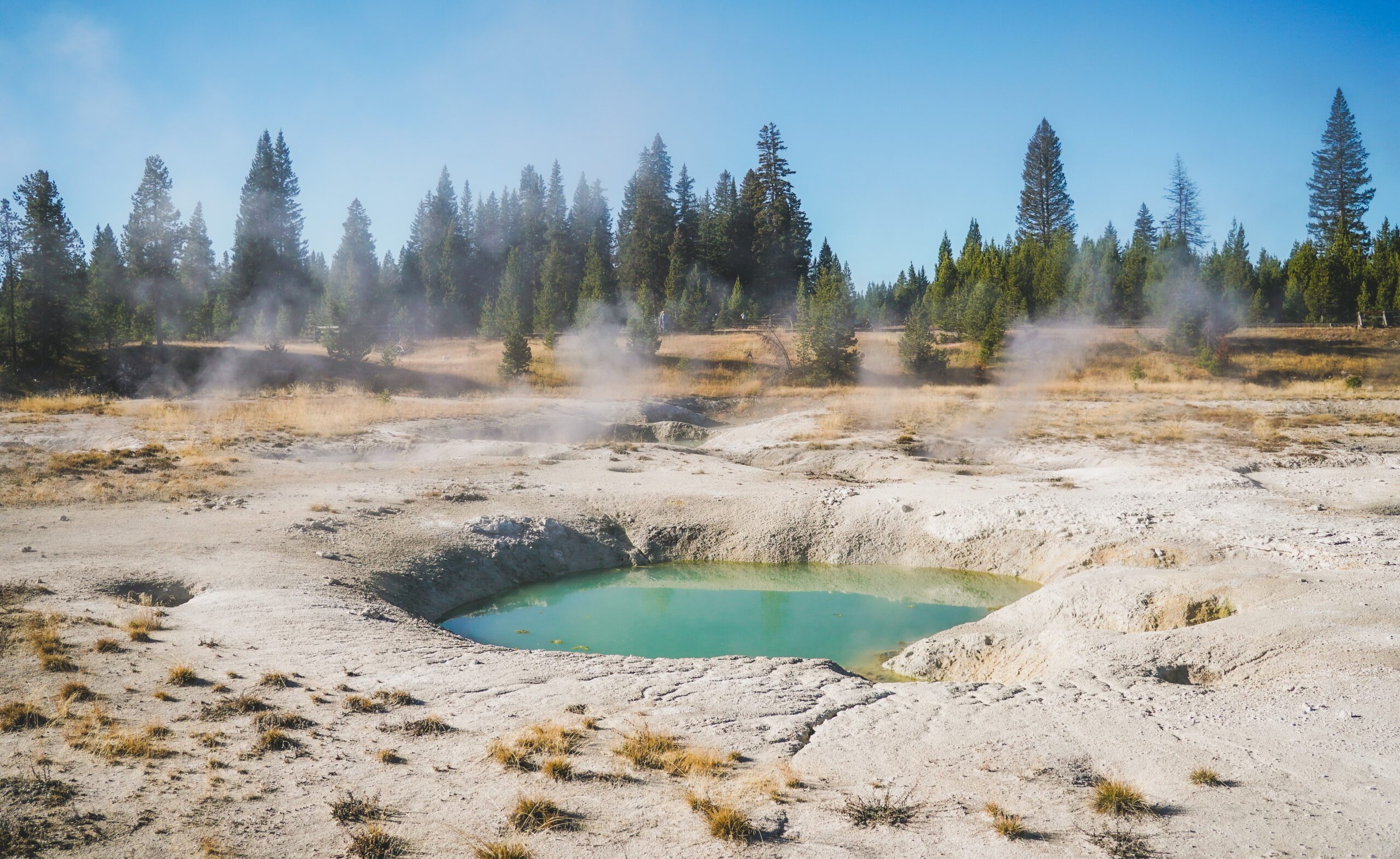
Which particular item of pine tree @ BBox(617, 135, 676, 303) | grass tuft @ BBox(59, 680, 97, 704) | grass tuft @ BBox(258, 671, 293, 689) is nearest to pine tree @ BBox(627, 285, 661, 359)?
pine tree @ BBox(617, 135, 676, 303)

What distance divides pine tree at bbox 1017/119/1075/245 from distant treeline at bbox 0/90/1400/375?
0.16m

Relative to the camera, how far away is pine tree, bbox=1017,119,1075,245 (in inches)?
2916

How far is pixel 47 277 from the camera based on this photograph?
135 ft

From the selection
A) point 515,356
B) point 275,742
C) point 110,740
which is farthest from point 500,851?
point 515,356

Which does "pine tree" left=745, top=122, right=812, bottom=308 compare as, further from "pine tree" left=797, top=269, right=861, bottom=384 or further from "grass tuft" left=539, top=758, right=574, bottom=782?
"grass tuft" left=539, top=758, right=574, bottom=782

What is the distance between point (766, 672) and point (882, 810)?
12.9 feet

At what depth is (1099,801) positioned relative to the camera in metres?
5.80

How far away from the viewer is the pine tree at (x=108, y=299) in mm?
42562

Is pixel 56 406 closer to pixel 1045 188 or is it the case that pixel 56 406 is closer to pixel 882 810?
pixel 882 810

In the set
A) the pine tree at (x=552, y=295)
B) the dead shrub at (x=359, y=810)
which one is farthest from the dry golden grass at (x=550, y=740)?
the pine tree at (x=552, y=295)

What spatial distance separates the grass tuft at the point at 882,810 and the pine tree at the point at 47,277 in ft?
Result: 160

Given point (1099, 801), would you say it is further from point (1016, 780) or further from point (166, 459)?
point (166, 459)

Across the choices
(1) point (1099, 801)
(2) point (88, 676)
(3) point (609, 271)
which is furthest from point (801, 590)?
(3) point (609, 271)

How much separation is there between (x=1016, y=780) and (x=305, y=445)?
24316 mm
